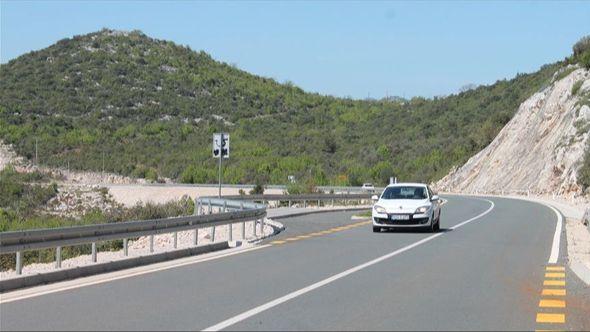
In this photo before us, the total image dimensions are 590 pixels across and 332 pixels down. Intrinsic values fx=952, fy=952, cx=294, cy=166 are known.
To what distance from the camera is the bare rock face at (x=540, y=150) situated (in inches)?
2753

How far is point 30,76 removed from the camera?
457 ft

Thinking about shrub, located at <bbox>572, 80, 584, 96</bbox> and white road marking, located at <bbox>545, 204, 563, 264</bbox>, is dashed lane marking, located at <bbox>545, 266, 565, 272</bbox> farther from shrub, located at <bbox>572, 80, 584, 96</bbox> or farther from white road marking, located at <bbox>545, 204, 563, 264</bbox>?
shrub, located at <bbox>572, 80, 584, 96</bbox>

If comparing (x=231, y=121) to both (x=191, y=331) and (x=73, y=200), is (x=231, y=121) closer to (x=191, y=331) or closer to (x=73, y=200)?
(x=73, y=200)

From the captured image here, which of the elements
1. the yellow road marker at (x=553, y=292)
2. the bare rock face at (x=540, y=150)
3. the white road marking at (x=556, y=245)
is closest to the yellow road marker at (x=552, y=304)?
the yellow road marker at (x=553, y=292)

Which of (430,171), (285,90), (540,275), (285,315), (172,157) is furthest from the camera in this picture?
(285,90)

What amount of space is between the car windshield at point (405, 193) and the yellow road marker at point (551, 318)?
16159 millimetres

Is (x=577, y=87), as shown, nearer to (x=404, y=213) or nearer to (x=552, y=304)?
(x=404, y=213)

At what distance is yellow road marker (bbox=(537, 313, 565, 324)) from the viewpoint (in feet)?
35.7

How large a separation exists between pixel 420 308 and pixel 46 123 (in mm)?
109400

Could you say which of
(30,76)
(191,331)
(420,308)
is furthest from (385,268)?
(30,76)

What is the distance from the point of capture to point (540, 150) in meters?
78.2

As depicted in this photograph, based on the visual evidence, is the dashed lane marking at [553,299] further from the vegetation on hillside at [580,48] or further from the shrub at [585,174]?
the vegetation on hillside at [580,48]

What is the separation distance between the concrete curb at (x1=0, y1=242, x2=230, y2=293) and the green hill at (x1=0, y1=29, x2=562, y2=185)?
229 ft

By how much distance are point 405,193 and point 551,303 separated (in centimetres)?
1553
